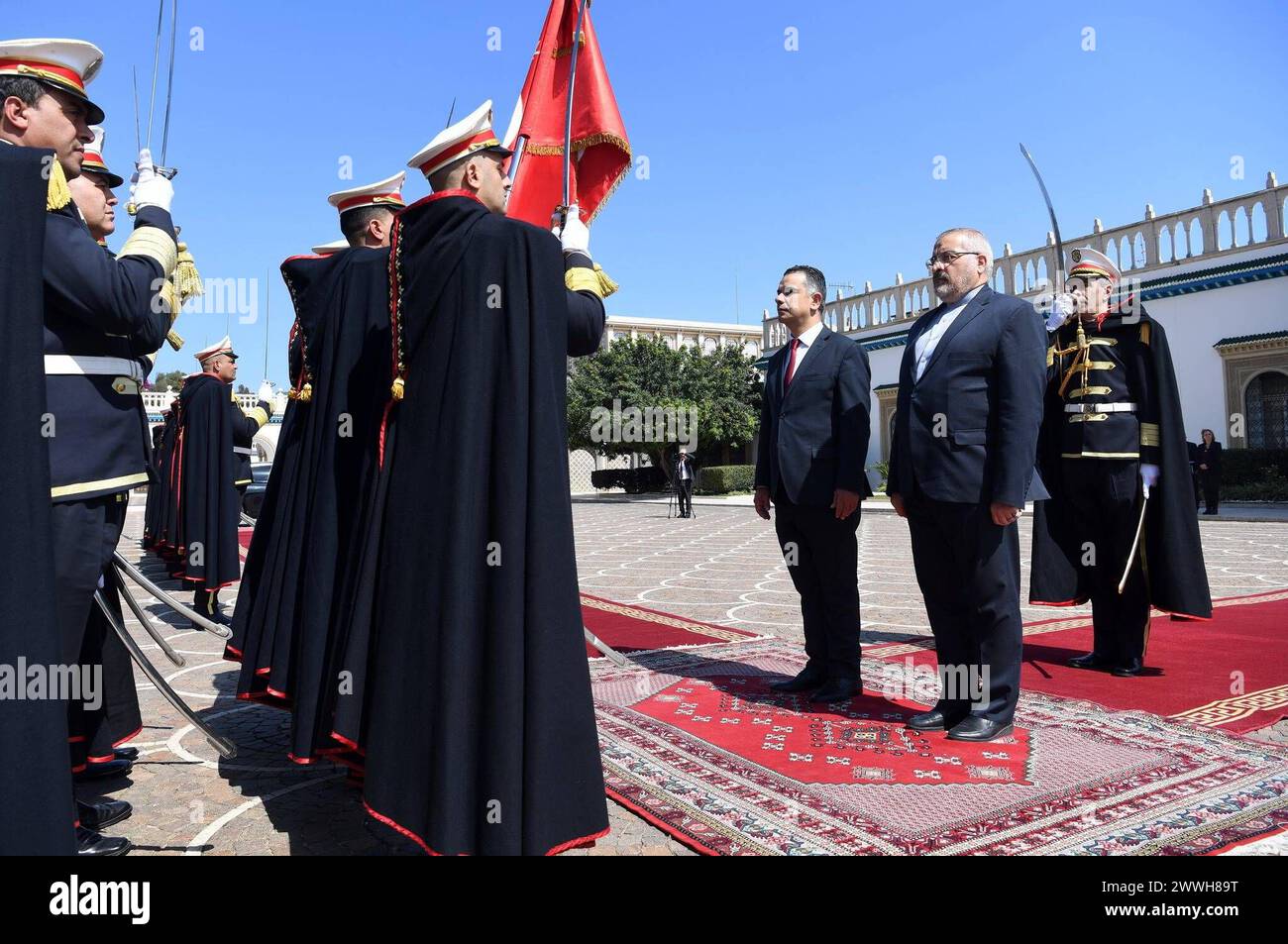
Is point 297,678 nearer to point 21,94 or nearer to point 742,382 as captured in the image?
point 21,94

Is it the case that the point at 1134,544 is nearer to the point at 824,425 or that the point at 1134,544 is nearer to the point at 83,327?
the point at 824,425

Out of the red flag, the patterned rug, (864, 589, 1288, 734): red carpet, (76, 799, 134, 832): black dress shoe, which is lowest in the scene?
(864, 589, 1288, 734): red carpet

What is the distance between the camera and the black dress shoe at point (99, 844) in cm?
248

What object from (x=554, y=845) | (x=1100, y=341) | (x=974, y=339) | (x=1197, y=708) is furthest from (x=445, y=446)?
(x=1100, y=341)

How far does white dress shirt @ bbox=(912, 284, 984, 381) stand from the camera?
3.79 meters

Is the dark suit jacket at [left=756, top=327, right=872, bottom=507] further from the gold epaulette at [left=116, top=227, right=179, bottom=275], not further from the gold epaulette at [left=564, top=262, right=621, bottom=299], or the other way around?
the gold epaulette at [left=116, top=227, right=179, bottom=275]

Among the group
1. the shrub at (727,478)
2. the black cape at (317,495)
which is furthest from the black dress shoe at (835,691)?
the shrub at (727,478)

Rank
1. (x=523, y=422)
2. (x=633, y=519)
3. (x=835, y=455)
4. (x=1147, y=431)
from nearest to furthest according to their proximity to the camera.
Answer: (x=523, y=422) → (x=835, y=455) → (x=1147, y=431) → (x=633, y=519)

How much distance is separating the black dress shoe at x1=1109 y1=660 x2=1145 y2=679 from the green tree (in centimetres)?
2654

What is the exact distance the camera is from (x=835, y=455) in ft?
14.1

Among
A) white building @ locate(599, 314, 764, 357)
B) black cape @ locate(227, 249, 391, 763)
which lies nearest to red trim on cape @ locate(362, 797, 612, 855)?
black cape @ locate(227, 249, 391, 763)
